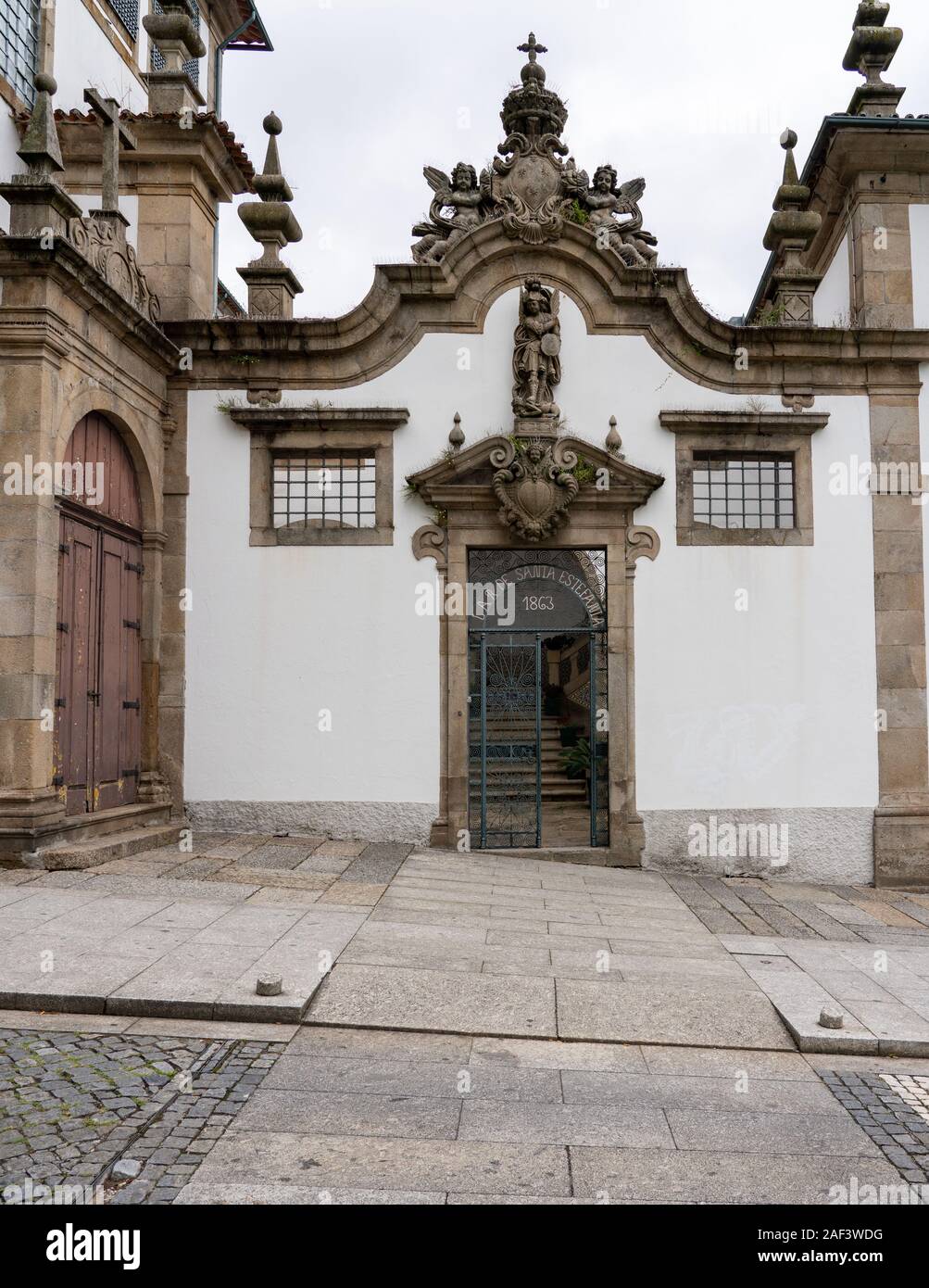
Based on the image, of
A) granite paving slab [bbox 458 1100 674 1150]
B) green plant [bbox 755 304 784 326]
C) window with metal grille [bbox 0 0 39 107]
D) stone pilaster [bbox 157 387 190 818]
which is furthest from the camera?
window with metal grille [bbox 0 0 39 107]

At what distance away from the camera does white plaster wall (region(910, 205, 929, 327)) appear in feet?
39.7

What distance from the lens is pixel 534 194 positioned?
1174 cm

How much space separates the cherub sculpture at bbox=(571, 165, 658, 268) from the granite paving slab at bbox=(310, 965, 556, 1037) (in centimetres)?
816

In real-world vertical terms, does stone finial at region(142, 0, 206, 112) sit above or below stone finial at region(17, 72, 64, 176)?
above

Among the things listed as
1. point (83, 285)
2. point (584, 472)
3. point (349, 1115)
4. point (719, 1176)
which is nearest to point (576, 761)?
point (584, 472)

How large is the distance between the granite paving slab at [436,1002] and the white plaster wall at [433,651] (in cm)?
499

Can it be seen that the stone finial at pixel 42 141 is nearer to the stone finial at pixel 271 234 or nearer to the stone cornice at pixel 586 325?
the stone cornice at pixel 586 325

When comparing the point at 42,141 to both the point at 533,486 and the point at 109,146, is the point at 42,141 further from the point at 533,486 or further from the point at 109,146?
the point at 533,486

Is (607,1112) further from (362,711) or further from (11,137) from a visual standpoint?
(11,137)

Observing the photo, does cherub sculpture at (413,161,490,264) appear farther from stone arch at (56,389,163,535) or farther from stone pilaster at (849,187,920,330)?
stone pilaster at (849,187,920,330)

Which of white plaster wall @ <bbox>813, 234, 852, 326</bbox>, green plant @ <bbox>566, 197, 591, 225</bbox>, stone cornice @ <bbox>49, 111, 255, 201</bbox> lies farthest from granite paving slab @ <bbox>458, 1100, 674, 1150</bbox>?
stone cornice @ <bbox>49, 111, 255, 201</bbox>

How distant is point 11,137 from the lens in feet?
40.0

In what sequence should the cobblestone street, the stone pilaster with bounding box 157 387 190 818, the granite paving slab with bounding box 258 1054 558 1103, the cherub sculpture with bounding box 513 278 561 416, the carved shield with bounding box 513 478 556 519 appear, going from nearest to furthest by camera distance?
the cobblestone street → the granite paving slab with bounding box 258 1054 558 1103 → the carved shield with bounding box 513 478 556 519 → the stone pilaster with bounding box 157 387 190 818 → the cherub sculpture with bounding box 513 278 561 416

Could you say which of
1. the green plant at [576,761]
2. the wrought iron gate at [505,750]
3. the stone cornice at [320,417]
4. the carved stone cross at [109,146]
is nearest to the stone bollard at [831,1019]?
the wrought iron gate at [505,750]
